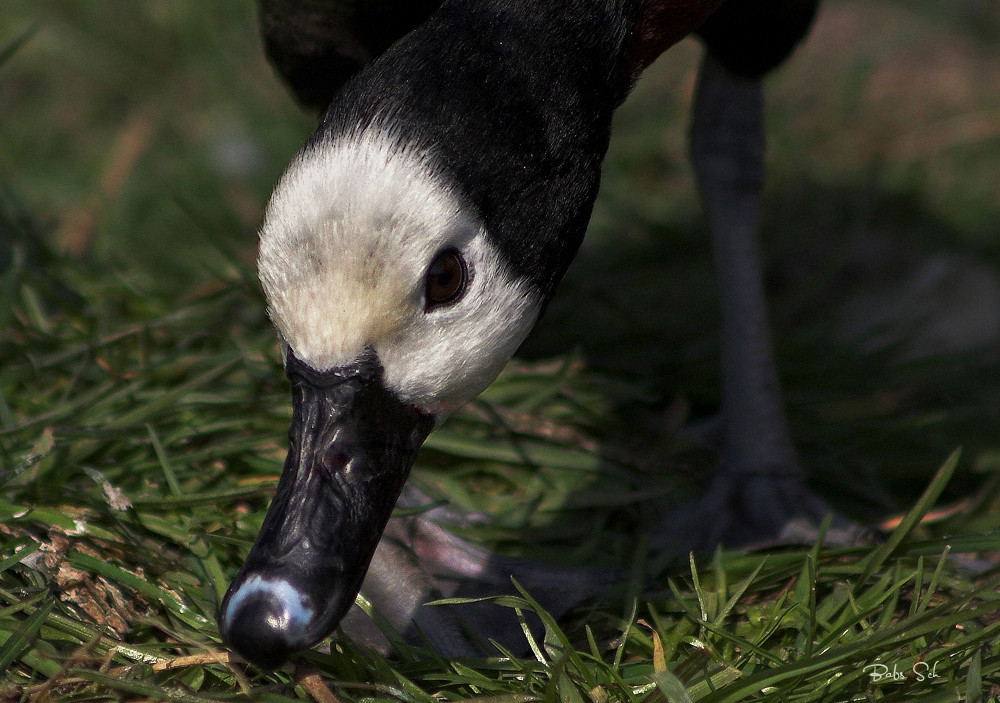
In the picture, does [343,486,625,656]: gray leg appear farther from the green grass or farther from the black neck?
the black neck

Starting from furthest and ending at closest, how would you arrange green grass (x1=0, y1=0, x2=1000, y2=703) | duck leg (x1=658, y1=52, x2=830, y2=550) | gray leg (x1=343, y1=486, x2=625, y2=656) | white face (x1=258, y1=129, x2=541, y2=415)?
duck leg (x1=658, y1=52, x2=830, y2=550)
gray leg (x1=343, y1=486, x2=625, y2=656)
green grass (x1=0, y1=0, x2=1000, y2=703)
white face (x1=258, y1=129, x2=541, y2=415)

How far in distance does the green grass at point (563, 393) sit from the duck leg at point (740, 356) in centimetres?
11

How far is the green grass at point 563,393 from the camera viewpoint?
5.77 feet

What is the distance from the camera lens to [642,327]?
303cm

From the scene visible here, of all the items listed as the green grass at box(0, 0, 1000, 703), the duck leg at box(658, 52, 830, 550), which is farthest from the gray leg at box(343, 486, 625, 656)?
the duck leg at box(658, 52, 830, 550)

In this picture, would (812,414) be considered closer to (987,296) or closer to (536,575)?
(987,296)

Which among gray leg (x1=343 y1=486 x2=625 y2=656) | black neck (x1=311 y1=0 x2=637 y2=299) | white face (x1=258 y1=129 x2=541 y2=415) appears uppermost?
black neck (x1=311 y1=0 x2=637 y2=299)

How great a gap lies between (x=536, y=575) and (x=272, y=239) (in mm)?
904

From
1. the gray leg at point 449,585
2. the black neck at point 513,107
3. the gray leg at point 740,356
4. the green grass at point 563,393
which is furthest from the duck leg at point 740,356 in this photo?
the black neck at point 513,107

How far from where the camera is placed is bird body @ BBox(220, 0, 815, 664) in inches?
60.7

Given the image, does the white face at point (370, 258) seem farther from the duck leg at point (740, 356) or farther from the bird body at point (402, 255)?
the duck leg at point (740, 356)

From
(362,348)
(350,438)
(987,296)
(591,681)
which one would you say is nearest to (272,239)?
(362,348)

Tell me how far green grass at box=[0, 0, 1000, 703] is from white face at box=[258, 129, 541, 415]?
484 millimetres

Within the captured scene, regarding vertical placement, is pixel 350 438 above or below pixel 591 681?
above
